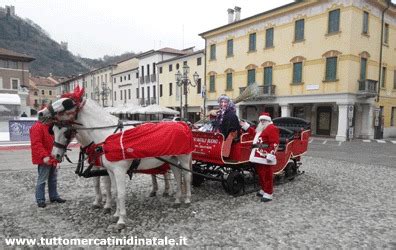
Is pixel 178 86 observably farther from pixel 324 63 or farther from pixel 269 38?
pixel 324 63

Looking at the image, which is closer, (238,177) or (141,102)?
(238,177)

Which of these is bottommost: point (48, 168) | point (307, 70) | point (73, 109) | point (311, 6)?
point (48, 168)

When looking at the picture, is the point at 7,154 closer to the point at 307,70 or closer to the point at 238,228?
the point at 238,228

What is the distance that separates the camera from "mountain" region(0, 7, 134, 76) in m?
93.9

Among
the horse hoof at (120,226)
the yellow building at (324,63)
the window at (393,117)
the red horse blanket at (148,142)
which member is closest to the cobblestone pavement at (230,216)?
the horse hoof at (120,226)

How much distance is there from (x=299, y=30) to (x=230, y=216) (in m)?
20.2

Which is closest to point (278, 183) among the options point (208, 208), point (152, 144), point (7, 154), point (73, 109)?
point (208, 208)

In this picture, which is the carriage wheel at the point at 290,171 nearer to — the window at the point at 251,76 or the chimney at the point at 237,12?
the window at the point at 251,76

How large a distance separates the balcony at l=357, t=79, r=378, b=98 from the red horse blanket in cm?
1845

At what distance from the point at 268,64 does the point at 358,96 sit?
735 centimetres

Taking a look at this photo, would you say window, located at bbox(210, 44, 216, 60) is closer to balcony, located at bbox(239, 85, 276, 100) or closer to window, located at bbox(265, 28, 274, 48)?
window, located at bbox(265, 28, 274, 48)

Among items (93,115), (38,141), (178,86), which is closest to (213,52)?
(178,86)

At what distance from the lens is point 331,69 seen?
1978cm

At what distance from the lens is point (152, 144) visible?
4.51m
